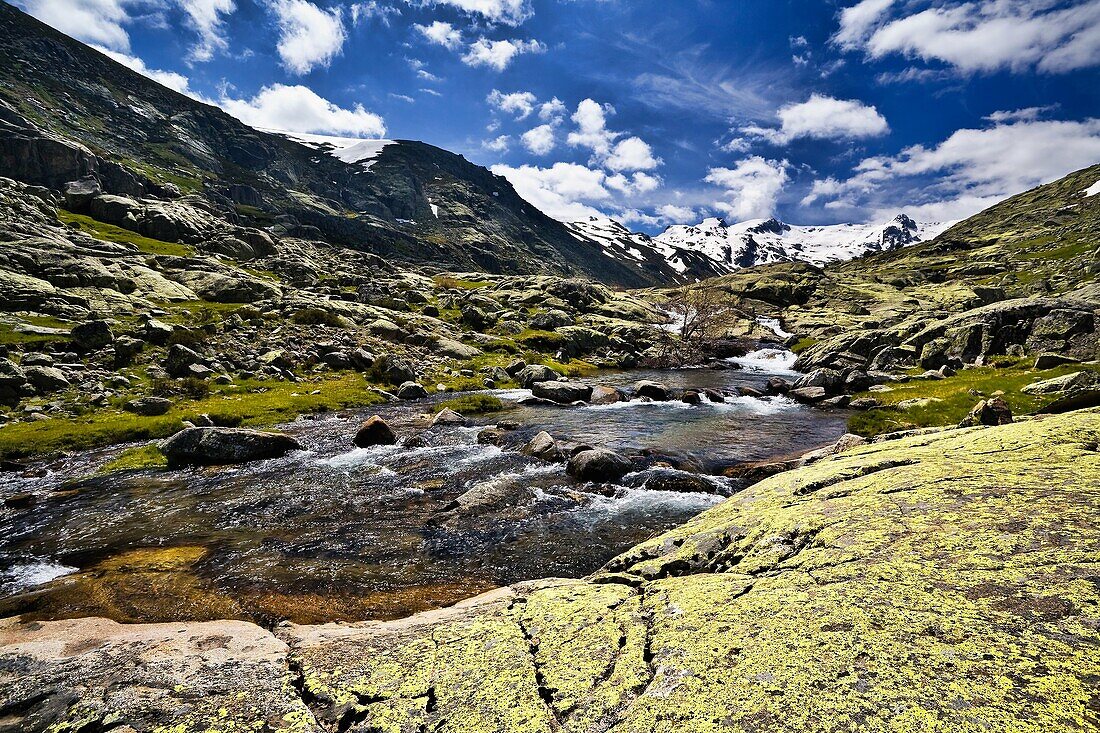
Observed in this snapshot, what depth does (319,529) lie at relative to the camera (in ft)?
54.1

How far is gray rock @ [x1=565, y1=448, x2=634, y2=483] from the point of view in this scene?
2138cm

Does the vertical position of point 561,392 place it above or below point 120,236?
below

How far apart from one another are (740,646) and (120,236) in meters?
141

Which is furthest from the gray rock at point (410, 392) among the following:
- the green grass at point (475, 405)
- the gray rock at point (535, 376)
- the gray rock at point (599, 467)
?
the gray rock at point (599, 467)

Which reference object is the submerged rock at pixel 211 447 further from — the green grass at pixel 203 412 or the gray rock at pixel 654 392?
the gray rock at pixel 654 392

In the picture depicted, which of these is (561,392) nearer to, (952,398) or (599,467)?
(599,467)

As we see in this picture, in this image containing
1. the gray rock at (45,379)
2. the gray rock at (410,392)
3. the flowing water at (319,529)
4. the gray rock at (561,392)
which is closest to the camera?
the flowing water at (319,529)

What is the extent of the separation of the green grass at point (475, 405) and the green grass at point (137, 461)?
19761 mm

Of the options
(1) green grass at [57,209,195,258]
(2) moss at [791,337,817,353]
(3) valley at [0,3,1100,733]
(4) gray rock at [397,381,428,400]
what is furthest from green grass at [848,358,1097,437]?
(1) green grass at [57,209,195,258]

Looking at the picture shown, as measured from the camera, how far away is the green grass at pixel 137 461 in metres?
23.3

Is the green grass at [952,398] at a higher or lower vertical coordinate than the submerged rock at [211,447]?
higher

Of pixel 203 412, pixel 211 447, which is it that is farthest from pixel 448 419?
pixel 203 412

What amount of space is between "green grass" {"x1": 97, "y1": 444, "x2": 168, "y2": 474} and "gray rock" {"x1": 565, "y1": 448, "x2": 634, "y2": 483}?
2238cm

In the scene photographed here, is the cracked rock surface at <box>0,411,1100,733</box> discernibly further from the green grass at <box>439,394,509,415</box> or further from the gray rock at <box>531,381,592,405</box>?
the gray rock at <box>531,381,592,405</box>
